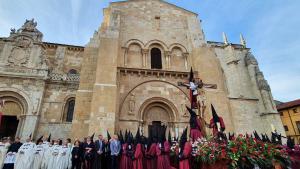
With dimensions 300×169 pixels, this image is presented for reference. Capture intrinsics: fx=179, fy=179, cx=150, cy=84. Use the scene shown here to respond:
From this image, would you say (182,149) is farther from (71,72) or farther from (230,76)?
(71,72)

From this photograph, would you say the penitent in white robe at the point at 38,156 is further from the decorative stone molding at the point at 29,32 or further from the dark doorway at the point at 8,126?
the decorative stone molding at the point at 29,32

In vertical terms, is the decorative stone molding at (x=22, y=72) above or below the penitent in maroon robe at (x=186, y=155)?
above

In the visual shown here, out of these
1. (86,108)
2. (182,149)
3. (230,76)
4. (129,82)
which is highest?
(230,76)

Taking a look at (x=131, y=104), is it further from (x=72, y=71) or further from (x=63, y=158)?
(x=72, y=71)

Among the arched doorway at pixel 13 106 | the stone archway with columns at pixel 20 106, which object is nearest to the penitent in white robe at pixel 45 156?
the stone archway with columns at pixel 20 106

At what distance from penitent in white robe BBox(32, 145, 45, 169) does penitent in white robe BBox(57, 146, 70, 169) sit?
0.78 meters

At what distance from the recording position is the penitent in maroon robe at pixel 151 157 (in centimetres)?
669

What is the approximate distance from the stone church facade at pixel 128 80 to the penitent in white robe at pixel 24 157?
10.2 feet

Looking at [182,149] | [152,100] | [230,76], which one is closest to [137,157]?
[182,149]

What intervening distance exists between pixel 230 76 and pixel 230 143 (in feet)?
50.7

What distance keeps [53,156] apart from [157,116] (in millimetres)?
6782

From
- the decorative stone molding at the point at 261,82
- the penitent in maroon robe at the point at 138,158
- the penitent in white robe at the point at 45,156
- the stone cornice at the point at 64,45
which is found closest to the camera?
the penitent in maroon robe at the point at 138,158

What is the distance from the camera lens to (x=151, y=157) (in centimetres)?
672

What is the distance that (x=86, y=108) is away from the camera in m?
11.4
